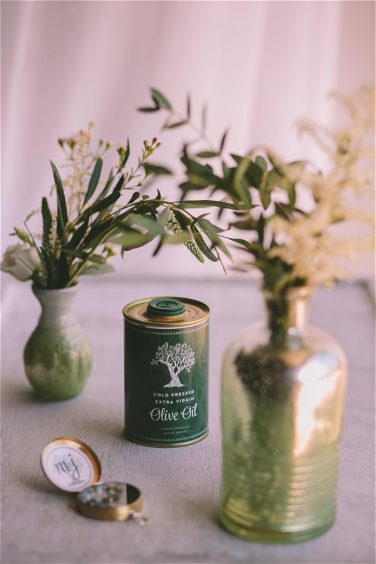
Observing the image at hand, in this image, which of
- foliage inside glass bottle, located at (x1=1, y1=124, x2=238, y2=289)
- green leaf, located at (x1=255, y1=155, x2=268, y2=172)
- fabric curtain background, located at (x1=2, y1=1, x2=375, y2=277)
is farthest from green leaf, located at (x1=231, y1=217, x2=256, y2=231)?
fabric curtain background, located at (x1=2, y1=1, x2=375, y2=277)

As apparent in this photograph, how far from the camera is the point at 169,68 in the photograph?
2268mm

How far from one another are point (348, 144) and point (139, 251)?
62.0 inches

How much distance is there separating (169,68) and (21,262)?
3.84ft

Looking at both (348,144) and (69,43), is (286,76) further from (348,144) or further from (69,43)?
(348,144)

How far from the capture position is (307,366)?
33.2 inches

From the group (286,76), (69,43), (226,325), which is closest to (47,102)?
(69,43)

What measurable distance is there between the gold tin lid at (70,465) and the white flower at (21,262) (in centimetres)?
33

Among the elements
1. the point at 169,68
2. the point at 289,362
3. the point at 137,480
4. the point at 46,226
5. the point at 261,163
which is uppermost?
the point at 169,68

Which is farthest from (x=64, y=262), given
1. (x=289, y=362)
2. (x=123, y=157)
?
(x=289, y=362)

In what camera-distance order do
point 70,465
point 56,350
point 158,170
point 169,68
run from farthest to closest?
point 169,68, point 56,350, point 70,465, point 158,170

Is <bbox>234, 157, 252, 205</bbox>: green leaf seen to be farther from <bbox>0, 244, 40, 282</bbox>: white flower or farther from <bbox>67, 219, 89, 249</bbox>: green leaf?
<bbox>0, 244, 40, 282</bbox>: white flower

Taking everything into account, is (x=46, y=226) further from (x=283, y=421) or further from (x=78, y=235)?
(x=283, y=421)

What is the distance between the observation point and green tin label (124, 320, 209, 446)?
1112 millimetres

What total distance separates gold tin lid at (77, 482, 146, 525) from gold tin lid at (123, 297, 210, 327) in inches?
9.2
